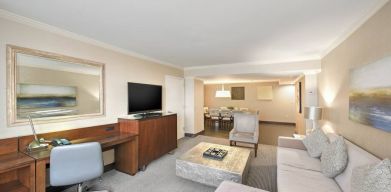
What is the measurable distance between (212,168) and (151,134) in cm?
155

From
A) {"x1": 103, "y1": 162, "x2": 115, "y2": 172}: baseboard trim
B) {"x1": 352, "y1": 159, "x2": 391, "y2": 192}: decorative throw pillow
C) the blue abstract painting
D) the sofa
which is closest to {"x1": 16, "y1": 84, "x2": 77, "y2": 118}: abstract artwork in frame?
the blue abstract painting

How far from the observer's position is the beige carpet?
7.88 ft

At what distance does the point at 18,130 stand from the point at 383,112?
161 inches

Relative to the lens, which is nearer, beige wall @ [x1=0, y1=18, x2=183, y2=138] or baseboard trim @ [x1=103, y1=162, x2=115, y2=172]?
beige wall @ [x1=0, y1=18, x2=183, y2=138]

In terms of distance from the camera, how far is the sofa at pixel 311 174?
63.9 inches

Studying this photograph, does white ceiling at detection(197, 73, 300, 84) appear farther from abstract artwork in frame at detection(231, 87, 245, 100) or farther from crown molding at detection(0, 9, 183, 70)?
crown molding at detection(0, 9, 183, 70)

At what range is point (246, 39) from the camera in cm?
275

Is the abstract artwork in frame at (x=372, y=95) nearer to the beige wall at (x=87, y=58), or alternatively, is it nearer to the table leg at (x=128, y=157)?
the table leg at (x=128, y=157)

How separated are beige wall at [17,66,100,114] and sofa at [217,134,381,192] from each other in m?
2.45

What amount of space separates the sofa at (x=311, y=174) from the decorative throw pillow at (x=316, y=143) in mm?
99

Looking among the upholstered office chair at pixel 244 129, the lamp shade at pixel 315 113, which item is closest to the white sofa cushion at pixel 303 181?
→ the lamp shade at pixel 315 113

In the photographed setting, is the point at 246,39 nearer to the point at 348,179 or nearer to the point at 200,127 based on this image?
the point at 348,179

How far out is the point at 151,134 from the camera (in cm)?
325

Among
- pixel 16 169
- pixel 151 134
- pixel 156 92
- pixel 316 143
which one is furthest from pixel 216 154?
pixel 16 169
